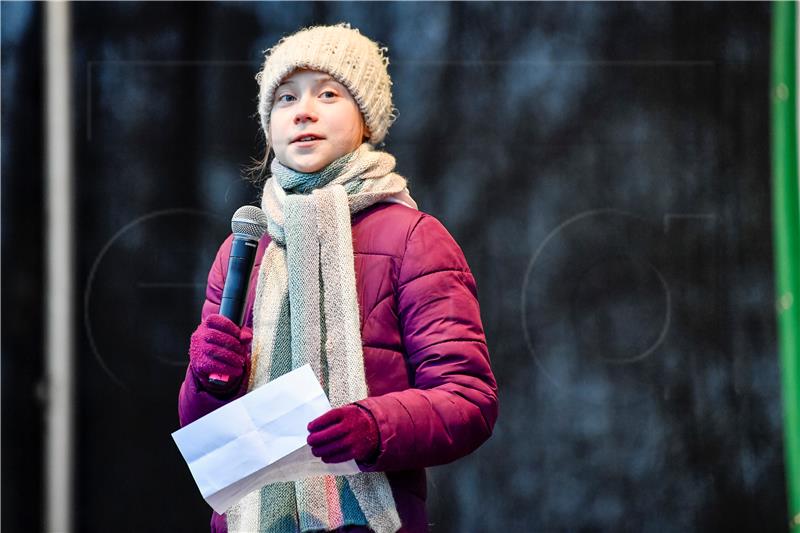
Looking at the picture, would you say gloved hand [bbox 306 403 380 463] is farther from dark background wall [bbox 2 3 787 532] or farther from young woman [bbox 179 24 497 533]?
dark background wall [bbox 2 3 787 532]

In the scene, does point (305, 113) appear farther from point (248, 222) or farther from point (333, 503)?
point (333, 503)

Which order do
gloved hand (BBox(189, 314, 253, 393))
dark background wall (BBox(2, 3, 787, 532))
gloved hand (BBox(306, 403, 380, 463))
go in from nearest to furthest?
gloved hand (BBox(306, 403, 380, 463)) → gloved hand (BBox(189, 314, 253, 393)) → dark background wall (BBox(2, 3, 787, 532))

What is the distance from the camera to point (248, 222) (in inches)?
57.4

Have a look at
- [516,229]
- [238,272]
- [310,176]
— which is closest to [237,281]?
[238,272]

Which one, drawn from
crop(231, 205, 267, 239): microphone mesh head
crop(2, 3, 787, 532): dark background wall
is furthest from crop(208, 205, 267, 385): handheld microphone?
crop(2, 3, 787, 532): dark background wall

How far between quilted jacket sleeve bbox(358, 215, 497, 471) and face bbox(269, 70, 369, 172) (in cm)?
18

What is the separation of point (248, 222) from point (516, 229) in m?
1.12

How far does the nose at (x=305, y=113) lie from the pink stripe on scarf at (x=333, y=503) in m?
0.51

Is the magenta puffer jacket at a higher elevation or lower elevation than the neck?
lower

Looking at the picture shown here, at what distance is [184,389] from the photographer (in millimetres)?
1519

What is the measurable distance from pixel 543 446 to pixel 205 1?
4.11 ft

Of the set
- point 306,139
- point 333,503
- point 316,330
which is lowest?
point 333,503

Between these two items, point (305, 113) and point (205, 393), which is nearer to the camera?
point (205, 393)

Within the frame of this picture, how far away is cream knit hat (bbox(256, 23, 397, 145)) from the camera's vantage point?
159 cm
